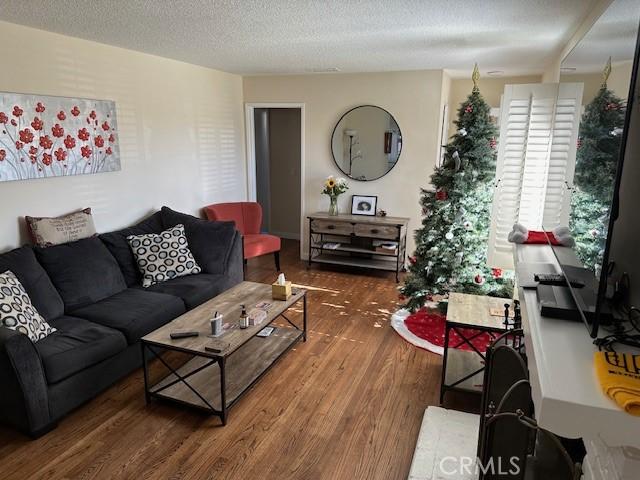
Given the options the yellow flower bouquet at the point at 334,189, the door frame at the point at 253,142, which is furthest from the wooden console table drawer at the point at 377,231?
the door frame at the point at 253,142

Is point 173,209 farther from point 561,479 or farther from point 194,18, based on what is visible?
point 561,479

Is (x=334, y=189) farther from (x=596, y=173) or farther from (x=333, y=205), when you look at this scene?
(x=596, y=173)

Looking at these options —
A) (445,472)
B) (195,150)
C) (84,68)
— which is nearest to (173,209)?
(195,150)

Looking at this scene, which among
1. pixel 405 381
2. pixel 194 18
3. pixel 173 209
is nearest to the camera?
pixel 194 18

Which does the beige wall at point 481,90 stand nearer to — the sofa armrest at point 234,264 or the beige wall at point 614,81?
the sofa armrest at point 234,264

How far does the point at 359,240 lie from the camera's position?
557 centimetres

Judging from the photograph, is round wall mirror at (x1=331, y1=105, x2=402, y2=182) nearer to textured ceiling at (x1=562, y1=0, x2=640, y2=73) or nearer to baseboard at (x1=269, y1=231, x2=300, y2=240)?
baseboard at (x1=269, y1=231, x2=300, y2=240)

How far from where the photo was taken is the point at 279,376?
312 centimetres

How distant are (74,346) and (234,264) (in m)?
1.77

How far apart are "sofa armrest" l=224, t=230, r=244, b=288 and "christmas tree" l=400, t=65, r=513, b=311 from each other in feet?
5.33

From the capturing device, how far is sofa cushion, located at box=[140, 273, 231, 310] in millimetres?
3553

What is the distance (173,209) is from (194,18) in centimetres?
238

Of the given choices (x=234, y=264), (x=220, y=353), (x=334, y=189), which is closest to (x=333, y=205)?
(x=334, y=189)

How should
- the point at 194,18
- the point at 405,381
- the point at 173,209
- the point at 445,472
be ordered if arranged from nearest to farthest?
the point at 445,472
the point at 194,18
the point at 405,381
the point at 173,209
